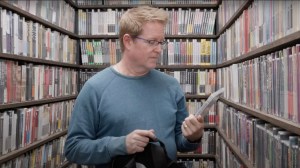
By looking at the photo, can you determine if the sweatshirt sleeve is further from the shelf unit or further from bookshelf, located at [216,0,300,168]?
the shelf unit

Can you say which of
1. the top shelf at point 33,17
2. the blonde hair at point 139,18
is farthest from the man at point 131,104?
the top shelf at point 33,17

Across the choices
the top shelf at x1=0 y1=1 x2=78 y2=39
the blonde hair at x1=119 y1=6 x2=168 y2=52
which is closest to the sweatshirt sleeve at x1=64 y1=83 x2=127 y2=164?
the blonde hair at x1=119 y1=6 x2=168 y2=52

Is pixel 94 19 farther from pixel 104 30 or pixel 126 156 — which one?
pixel 126 156

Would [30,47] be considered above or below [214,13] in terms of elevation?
below

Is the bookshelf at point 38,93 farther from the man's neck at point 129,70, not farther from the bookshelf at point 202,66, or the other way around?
the man's neck at point 129,70

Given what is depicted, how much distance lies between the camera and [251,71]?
1.96 meters

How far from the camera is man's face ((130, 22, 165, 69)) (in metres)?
1.46

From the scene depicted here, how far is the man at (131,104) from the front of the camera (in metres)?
1.36

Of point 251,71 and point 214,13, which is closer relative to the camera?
point 251,71

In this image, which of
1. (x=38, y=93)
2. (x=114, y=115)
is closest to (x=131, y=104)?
(x=114, y=115)

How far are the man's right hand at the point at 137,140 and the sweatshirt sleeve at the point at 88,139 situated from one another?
35mm

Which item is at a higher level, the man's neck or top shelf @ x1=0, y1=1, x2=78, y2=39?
top shelf @ x1=0, y1=1, x2=78, y2=39

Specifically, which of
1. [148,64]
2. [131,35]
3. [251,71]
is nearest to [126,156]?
[148,64]

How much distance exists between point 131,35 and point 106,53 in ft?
7.55
